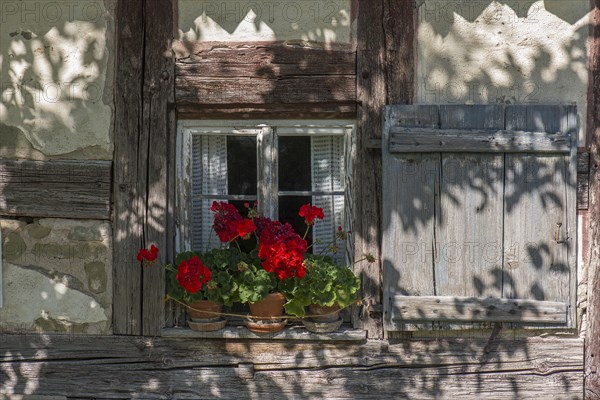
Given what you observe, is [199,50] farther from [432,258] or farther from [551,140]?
[551,140]

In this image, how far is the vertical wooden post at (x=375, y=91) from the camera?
3.96m

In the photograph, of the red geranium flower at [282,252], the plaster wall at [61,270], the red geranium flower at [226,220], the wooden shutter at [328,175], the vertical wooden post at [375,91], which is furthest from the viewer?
the wooden shutter at [328,175]

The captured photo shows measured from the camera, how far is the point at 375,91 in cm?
398

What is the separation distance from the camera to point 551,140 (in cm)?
376

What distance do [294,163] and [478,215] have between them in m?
1.14

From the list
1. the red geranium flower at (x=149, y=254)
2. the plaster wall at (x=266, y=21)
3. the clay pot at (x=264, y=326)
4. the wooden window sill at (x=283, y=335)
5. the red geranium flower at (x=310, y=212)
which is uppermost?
the plaster wall at (x=266, y=21)

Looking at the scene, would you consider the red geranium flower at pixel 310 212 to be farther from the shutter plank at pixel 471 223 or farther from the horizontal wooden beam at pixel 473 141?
the shutter plank at pixel 471 223

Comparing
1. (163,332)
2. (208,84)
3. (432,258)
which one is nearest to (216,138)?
(208,84)

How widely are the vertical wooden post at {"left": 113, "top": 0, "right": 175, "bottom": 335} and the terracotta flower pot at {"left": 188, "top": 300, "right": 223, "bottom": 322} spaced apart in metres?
0.22

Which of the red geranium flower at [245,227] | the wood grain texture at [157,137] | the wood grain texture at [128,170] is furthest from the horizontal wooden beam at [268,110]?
the red geranium flower at [245,227]

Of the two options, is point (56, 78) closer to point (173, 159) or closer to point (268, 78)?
point (173, 159)

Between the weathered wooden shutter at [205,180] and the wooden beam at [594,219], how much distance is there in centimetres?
215

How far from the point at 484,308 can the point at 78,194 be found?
2434 mm

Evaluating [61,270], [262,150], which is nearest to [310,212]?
[262,150]
